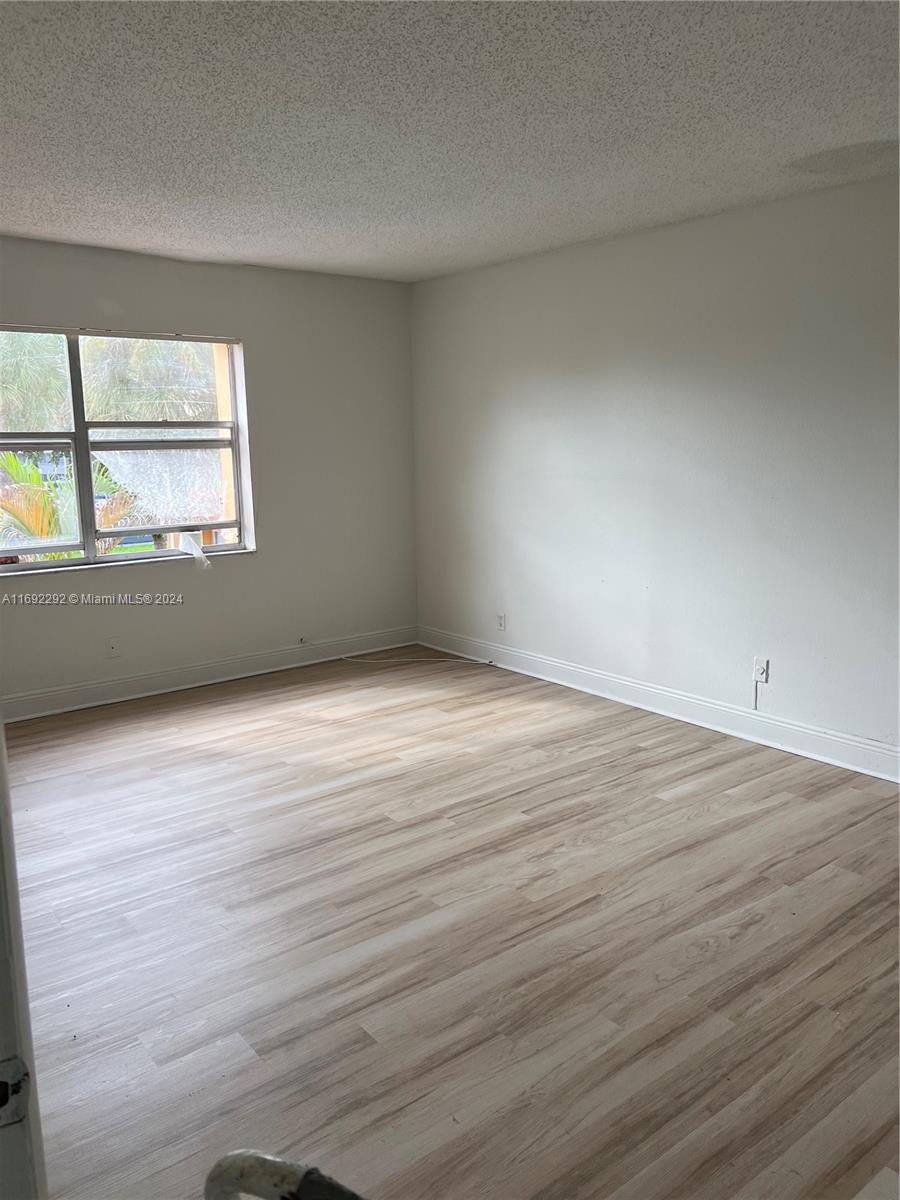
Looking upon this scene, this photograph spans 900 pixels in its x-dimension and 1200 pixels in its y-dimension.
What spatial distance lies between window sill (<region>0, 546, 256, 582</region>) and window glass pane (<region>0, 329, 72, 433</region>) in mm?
713

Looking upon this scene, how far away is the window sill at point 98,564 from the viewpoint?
465 cm

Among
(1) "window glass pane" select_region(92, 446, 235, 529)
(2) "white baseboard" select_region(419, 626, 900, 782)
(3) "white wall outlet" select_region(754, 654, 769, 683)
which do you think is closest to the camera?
(2) "white baseboard" select_region(419, 626, 900, 782)

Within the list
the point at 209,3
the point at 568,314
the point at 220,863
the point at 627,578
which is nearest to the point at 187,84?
the point at 209,3

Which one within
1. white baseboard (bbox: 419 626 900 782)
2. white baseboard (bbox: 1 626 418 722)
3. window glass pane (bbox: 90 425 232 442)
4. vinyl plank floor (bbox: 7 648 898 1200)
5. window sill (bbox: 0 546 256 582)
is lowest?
vinyl plank floor (bbox: 7 648 898 1200)

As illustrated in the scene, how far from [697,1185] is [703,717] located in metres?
2.82

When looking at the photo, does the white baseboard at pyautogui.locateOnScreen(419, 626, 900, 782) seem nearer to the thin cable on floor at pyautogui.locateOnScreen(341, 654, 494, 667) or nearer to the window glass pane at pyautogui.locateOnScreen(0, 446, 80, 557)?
the thin cable on floor at pyautogui.locateOnScreen(341, 654, 494, 667)

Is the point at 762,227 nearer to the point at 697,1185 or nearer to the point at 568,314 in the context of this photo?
the point at 568,314

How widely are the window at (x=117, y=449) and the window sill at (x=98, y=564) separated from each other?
2cm

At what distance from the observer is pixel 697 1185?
1.76m

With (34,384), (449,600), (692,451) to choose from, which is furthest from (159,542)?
(692,451)

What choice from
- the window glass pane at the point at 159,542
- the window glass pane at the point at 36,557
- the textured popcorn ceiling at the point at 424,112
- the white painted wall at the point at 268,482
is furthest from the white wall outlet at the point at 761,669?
the window glass pane at the point at 36,557

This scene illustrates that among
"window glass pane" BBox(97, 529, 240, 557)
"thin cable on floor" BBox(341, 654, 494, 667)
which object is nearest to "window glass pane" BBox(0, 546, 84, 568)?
"window glass pane" BBox(97, 529, 240, 557)

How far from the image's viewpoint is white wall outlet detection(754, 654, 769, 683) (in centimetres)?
411

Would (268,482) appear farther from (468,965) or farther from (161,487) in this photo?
(468,965)
